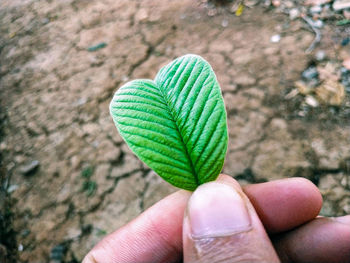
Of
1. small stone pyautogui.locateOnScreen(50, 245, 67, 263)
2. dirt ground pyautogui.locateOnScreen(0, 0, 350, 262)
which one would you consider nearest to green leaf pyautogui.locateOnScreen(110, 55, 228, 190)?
dirt ground pyautogui.locateOnScreen(0, 0, 350, 262)


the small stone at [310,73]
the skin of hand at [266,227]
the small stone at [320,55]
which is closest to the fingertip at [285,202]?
the skin of hand at [266,227]

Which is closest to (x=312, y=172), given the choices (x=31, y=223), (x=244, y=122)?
(x=244, y=122)

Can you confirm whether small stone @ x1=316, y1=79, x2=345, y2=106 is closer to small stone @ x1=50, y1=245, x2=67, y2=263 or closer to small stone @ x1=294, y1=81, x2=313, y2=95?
small stone @ x1=294, y1=81, x2=313, y2=95

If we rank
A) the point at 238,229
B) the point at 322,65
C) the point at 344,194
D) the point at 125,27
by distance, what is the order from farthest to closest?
the point at 125,27, the point at 322,65, the point at 344,194, the point at 238,229

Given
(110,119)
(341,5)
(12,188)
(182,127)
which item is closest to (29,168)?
(12,188)

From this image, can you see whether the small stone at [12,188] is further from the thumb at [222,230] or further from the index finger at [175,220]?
the thumb at [222,230]

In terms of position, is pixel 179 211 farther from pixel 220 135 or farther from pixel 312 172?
pixel 312 172
